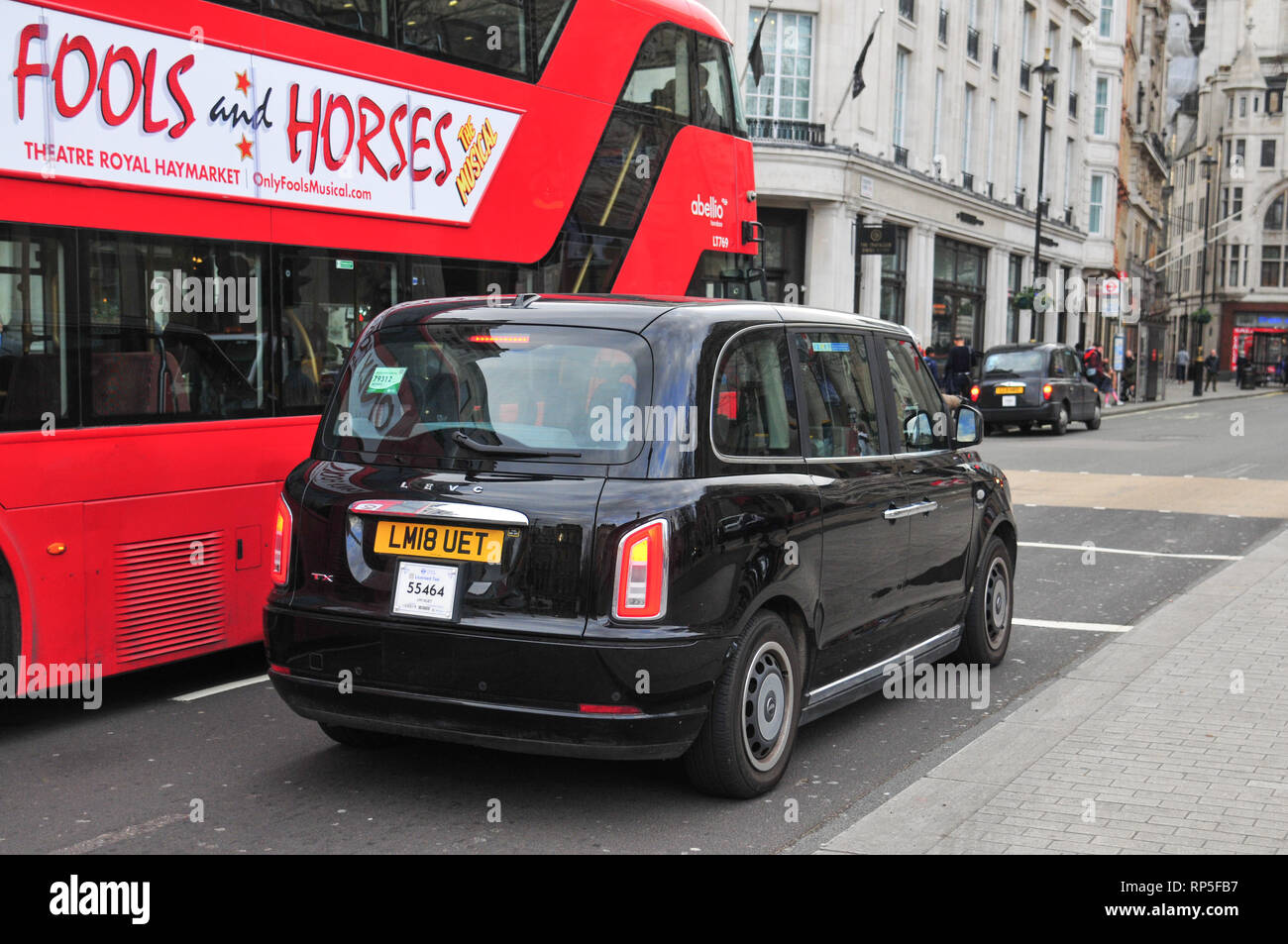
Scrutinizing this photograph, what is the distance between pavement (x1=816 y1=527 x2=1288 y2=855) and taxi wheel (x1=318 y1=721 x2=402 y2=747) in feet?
6.79

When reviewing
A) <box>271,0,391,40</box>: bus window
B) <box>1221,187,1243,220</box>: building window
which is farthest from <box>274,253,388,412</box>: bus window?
<box>1221,187,1243,220</box>: building window

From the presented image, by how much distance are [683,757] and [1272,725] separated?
2.75 meters

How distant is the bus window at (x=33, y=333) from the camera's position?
5711 mm

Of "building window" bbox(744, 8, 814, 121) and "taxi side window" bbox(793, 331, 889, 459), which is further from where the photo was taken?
Result: "building window" bbox(744, 8, 814, 121)

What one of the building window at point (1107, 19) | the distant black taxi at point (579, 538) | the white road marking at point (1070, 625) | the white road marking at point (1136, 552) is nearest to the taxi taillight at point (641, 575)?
the distant black taxi at point (579, 538)

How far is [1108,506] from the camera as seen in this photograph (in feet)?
51.2

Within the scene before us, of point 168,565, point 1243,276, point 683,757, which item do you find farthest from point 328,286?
point 1243,276

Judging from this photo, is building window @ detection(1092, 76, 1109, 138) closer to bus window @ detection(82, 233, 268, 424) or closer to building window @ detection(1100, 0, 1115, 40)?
building window @ detection(1100, 0, 1115, 40)

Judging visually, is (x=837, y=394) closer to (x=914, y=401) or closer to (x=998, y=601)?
(x=914, y=401)

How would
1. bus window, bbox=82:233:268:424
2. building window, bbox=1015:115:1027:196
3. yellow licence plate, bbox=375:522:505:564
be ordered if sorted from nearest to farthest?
yellow licence plate, bbox=375:522:505:564, bus window, bbox=82:233:268:424, building window, bbox=1015:115:1027:196

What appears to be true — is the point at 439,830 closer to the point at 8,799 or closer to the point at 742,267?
the point at 8,799

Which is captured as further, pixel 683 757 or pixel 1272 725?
pixel 1272 725

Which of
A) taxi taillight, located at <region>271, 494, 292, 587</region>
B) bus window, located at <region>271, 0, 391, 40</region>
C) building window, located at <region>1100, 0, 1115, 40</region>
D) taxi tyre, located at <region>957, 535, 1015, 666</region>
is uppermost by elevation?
building window, located at <region>1100, 0, 1115, 40</region>

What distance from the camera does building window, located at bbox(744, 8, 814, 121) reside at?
3222 cm
